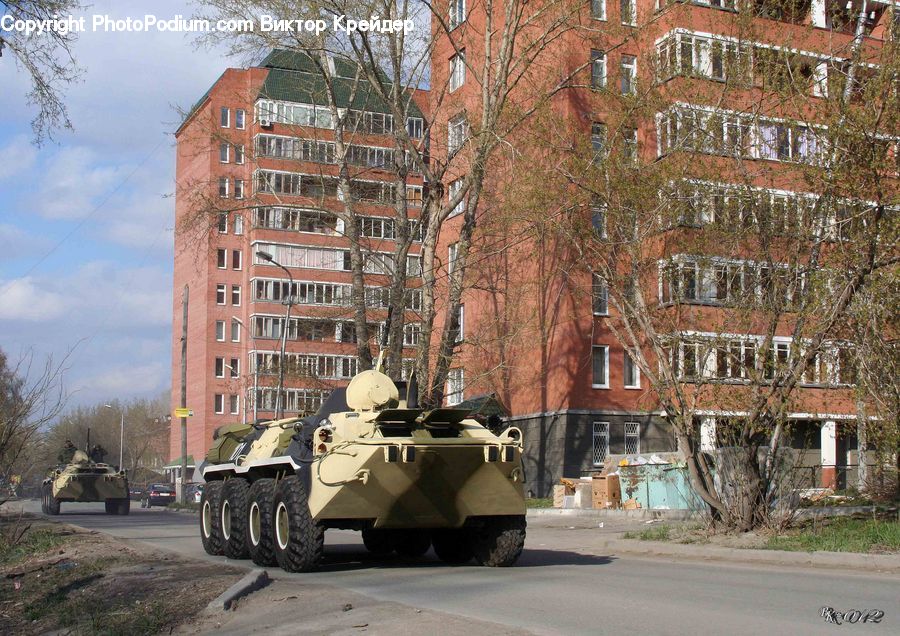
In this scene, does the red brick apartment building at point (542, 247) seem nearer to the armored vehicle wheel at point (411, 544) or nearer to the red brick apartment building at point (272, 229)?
the red brick apartment building at point (272, 229)

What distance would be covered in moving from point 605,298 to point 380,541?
6964 millimetres

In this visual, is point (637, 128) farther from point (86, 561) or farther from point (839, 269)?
point (86, 561)

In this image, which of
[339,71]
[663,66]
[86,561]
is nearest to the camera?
[86,561]

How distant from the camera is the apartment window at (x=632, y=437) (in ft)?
131

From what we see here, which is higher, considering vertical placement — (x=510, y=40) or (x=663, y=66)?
(x=510, y=40)

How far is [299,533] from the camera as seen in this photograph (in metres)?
12.7

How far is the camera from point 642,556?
640 inches

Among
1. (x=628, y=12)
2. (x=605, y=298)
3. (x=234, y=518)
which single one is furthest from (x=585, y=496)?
(x=234, y=518)

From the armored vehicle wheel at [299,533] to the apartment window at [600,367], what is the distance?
90.4 ft

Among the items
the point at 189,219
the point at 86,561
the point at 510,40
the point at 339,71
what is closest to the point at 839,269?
the point at 86,561

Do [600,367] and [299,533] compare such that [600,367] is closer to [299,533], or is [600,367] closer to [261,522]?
[261,522]

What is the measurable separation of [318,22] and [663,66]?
38.1 feet

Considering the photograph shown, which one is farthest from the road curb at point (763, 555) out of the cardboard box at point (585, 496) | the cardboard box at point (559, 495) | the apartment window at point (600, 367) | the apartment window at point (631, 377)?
the apartment window at point (631, 377)

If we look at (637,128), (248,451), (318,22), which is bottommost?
(248,451)
